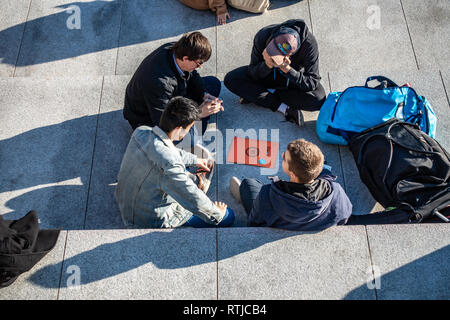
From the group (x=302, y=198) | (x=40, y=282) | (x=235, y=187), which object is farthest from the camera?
(x=235, y=187)

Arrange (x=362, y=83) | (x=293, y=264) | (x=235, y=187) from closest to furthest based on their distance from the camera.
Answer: (x=293, y=264) < (x=235, y=187) < (x=362, y=83)

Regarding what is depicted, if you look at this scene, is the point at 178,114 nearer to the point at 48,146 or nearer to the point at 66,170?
the point at 66,170

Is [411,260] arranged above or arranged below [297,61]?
below

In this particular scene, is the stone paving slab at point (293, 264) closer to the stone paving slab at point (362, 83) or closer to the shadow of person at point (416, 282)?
the shadow of person at point (416, 282)

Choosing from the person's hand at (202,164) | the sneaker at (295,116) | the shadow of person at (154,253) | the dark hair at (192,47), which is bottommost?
the shadow of person at (154,253)

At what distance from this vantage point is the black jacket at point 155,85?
4051 mm

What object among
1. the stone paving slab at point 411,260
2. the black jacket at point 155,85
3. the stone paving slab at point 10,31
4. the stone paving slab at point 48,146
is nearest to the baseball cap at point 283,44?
the black jacket at point 155,85

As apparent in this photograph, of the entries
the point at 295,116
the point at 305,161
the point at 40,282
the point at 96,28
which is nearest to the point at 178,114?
the point at 305,161

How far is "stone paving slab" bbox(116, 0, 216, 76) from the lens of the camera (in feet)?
18.2

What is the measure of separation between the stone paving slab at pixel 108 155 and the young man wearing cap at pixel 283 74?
1306mm

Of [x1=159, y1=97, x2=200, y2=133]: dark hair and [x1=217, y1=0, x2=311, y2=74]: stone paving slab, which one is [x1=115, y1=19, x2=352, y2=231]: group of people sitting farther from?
[x1=217, y1=0, x2=311, y2=74]: stone paving slab

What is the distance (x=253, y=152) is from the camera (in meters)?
4.64

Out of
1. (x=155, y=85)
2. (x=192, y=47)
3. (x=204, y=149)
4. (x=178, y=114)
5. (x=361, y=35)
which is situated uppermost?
(x=192, y=47)

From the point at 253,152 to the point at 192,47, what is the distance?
4.48ft
